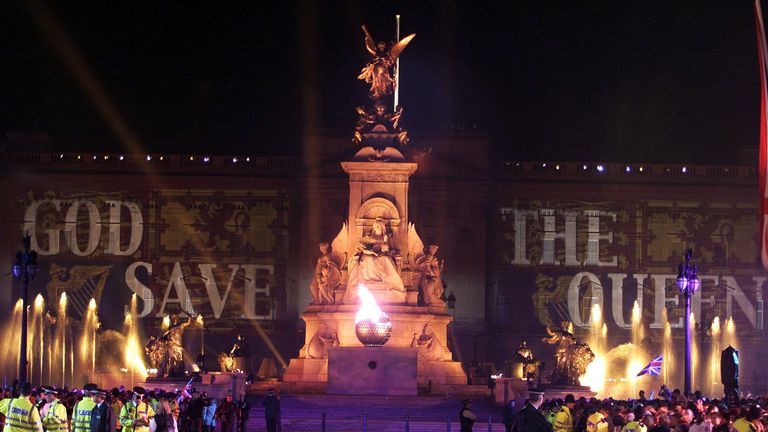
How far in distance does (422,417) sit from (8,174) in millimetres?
59496

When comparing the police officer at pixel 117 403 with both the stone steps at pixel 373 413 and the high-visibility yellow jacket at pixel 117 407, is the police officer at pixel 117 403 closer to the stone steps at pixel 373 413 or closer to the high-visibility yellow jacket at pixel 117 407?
the high-visibility yellow jacket at pixel 117 407

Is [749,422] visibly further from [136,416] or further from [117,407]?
[117,407]

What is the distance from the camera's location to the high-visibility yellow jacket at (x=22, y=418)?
3089 cm

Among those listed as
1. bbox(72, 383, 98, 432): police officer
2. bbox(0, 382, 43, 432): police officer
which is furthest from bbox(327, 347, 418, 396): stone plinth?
bbox(0, 382, 43, 432): police officer

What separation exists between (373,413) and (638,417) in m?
23.3

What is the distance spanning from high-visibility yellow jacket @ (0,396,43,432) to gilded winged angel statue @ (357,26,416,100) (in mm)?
40462

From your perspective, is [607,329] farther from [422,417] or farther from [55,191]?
[422,417]

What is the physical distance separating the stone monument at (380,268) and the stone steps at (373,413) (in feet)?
18.8

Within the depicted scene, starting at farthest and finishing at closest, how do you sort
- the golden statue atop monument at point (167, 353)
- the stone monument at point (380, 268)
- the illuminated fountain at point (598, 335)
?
the illuminated fountain at point (598, 335), the stone monument at point (380, 268), the golden statue atop monument at point (167, 353)

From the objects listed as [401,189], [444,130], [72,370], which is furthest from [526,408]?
[444,130]

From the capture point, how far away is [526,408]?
92.6 feet

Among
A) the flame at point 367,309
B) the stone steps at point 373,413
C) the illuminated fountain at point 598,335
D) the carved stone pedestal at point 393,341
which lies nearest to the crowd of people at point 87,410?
the stone steps at point 373,413

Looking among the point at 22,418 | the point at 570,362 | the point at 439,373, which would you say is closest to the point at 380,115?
the point at 439,373

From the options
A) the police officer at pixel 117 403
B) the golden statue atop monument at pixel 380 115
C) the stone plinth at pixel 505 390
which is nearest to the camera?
the police officer at pixel 117 403
